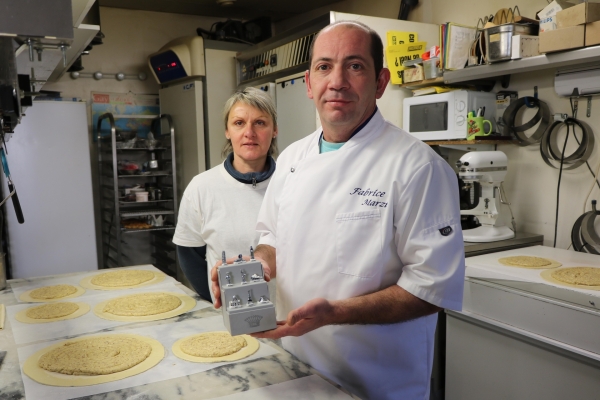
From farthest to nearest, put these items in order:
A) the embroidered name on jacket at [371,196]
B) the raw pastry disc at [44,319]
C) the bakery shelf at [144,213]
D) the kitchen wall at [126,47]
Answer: the kitchen wall at [126,47], the bakery shelf at [144,213], the raw pastry disc at [44,319], the embroidered name on jacket at [371,196]

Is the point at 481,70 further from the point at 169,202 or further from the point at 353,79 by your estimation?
the point at 169,202

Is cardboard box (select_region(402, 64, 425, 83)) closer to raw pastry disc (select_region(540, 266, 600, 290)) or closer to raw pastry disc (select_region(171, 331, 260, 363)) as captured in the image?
raw pastry disc (select_region(540, 266, 600, 290))

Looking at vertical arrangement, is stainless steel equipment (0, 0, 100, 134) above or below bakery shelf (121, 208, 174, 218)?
above

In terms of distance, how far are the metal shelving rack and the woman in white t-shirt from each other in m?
2.21

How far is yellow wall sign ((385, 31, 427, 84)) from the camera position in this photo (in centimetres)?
286

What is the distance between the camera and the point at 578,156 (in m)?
2.41

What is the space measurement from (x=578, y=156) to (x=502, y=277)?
2.76 ft

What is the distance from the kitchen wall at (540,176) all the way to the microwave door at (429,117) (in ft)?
1.27

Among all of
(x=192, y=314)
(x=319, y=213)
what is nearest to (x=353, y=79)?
(x=319, y=213)

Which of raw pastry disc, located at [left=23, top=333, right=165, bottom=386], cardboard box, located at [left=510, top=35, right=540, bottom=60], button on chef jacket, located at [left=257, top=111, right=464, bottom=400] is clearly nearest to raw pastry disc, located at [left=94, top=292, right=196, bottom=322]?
raw pastry disc, located at [left=23, top=333, right=165, bottom=386]

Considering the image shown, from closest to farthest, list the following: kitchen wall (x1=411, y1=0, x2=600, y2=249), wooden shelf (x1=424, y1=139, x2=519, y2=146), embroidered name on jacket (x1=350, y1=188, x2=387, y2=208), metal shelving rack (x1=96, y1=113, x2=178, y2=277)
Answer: embroidered name on jacket (x1=350, y1=188, x2=387, y2=208), kitchen wall (x1=411, y1=0, x2=600, y2=249), wooden shelf (x1=424, y1=139, x2=519, y2=146), metal shelving rack (x1=96, y1=113, x2=178, y2=277)

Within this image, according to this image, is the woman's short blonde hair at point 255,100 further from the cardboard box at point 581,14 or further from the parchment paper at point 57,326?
the cardboard box at point 581,14

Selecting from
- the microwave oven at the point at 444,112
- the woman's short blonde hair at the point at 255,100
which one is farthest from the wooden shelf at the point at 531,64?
the woman's short blonde hair at the point at 255,100

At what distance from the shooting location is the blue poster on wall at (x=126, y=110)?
14.5 ft
